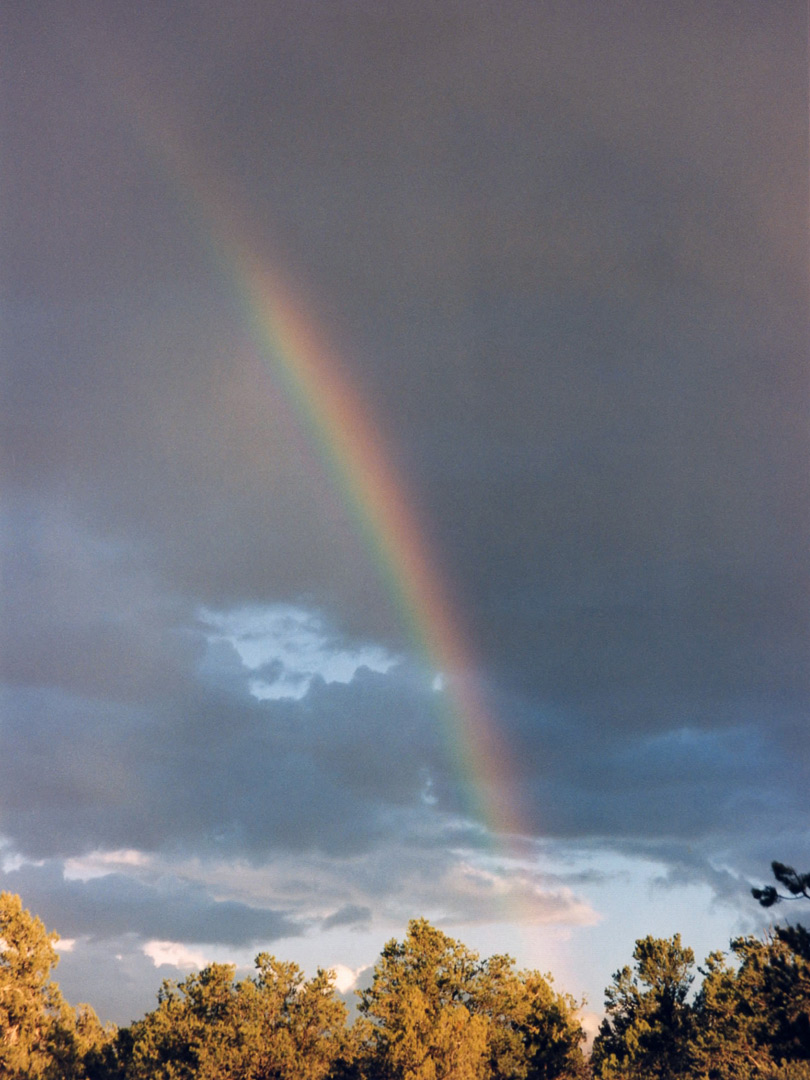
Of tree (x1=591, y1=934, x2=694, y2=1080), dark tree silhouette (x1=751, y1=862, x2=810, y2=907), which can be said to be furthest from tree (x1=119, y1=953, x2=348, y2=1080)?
dark tree silhouette (x1=751, y1=862, x2=810, y2=907)

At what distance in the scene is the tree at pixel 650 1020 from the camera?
7044 cm

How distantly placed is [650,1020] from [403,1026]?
21248 mm

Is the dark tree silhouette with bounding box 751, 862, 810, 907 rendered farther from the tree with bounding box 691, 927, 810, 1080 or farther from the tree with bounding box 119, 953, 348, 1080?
the tree with bounding box 119, 953, 348, 1080

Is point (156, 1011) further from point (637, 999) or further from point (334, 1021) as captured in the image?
point (637, 999)

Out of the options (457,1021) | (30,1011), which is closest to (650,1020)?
(457,1021)

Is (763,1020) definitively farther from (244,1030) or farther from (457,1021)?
(244,1030)

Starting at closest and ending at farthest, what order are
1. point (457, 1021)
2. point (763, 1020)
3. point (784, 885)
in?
point (784, 885)
point (763, 1020)
point (457, 1021)

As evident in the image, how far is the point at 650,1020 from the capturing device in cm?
7388

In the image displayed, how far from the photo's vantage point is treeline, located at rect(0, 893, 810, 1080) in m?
63.5

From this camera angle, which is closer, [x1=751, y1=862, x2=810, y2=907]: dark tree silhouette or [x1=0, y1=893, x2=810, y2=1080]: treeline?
[x1=751, y1=862, x2=810, y2=907]: dark tree silhouette

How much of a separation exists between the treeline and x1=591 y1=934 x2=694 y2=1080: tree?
10cm

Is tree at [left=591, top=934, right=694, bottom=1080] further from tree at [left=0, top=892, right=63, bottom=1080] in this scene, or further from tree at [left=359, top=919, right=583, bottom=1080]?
tree at [left=0, top=892, right=63, bottom=1080]

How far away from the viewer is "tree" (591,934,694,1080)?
231 feet

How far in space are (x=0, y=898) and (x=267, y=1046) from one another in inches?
897
